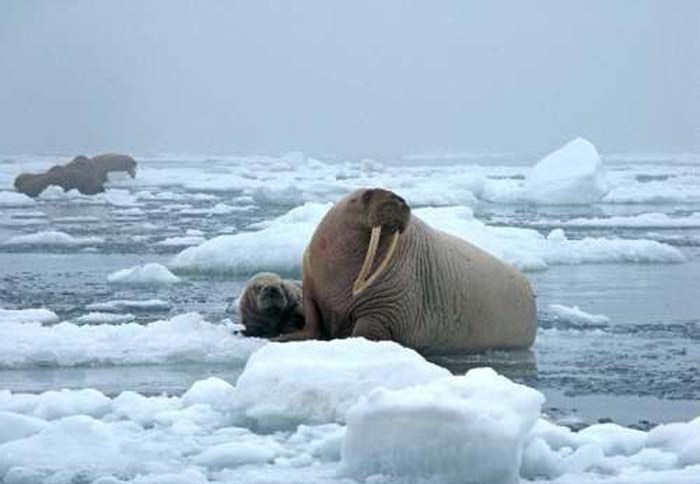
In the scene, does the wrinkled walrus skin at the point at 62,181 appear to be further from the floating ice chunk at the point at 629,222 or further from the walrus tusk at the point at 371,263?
the walrus tusk at the point at 371,263

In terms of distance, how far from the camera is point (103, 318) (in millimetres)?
8273

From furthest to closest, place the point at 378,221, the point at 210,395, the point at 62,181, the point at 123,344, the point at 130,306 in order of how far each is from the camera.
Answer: the point at 62,181 < the point at 130,306 < the point at 378,221 < the point at 123,344 < the point at 210,395

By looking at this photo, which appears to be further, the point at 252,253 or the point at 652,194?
the point at 652,194

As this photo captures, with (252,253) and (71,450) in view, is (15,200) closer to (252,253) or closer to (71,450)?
(252,253)

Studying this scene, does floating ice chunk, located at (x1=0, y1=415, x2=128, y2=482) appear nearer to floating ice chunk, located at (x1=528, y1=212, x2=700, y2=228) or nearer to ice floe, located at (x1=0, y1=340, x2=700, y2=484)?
ice floe, located at (x1=0, y1=340, x2=700, y2=484)

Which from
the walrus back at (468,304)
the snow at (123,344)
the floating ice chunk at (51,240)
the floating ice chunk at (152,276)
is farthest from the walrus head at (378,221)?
the floating ice chunk at (51,240)

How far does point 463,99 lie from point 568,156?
50.2 metres

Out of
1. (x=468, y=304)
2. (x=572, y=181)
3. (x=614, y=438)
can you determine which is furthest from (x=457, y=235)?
(x=572, y=181)

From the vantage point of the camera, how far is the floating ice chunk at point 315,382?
509 centimetres

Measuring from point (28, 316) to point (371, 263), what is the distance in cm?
220

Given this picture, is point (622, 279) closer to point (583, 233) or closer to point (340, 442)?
point (583, 233)

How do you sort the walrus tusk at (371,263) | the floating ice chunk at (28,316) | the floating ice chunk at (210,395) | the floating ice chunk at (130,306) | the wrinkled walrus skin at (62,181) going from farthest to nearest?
1. the wrinkled walrus skin at (62,181)
2. the floating ice chunk at (130,306)
3. the floating ice chunk at (28,316)
4. the walrus tusk at (371,263)
5. the floating ice chunk at (210,395)

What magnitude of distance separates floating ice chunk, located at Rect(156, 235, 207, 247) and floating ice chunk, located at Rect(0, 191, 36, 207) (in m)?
8.64

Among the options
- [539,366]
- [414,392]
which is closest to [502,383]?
[414,392]
